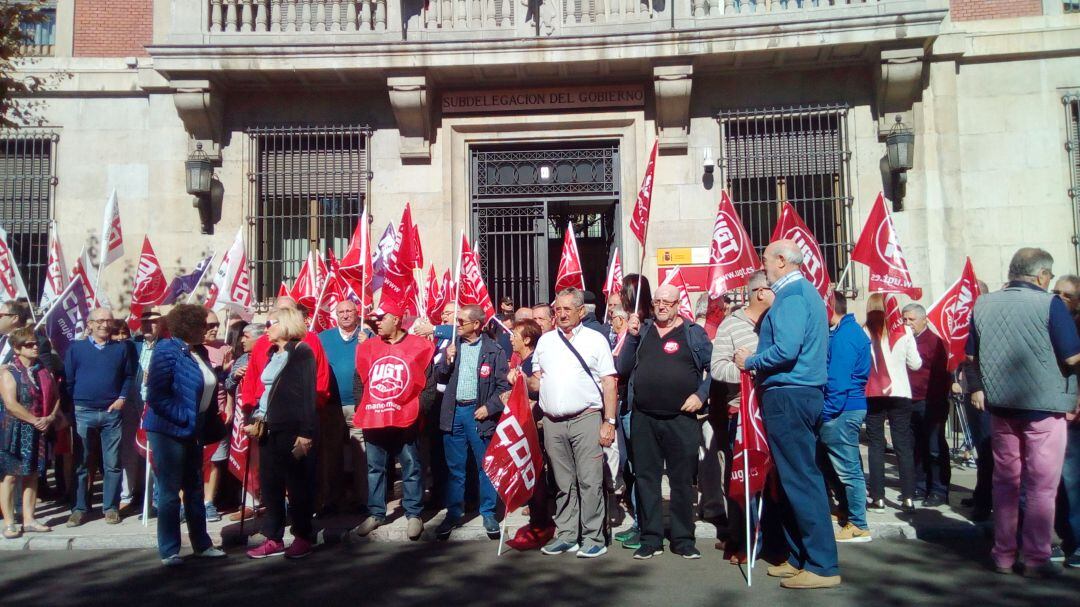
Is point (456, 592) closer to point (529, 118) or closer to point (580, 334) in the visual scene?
point (580, 334)

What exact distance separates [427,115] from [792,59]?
537cm

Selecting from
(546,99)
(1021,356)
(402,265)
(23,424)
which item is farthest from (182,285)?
(1021,356)

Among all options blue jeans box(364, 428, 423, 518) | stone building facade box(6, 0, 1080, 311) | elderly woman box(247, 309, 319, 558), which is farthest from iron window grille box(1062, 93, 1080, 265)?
elderly woman box(247, 309, 319, 558)

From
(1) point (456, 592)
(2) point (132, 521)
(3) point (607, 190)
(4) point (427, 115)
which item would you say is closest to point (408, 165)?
(4) point (427, 115)

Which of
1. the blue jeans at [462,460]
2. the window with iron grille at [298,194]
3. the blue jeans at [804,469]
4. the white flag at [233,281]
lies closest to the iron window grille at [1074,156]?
the blue jeans at [804,469]

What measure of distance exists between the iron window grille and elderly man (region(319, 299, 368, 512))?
10119mm

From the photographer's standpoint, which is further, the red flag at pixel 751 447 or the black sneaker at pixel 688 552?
the black sneaker at pixel 688 552

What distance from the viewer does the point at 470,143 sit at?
41.3ft

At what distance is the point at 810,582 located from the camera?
16.4ft

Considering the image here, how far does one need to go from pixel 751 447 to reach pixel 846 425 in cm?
136

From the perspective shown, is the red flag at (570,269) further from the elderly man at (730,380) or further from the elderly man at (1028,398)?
the elderly man at (1028,398)

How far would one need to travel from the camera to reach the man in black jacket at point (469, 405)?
680 centimetres

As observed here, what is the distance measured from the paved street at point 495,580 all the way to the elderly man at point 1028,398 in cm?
30

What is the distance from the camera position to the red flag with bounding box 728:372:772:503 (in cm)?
541
